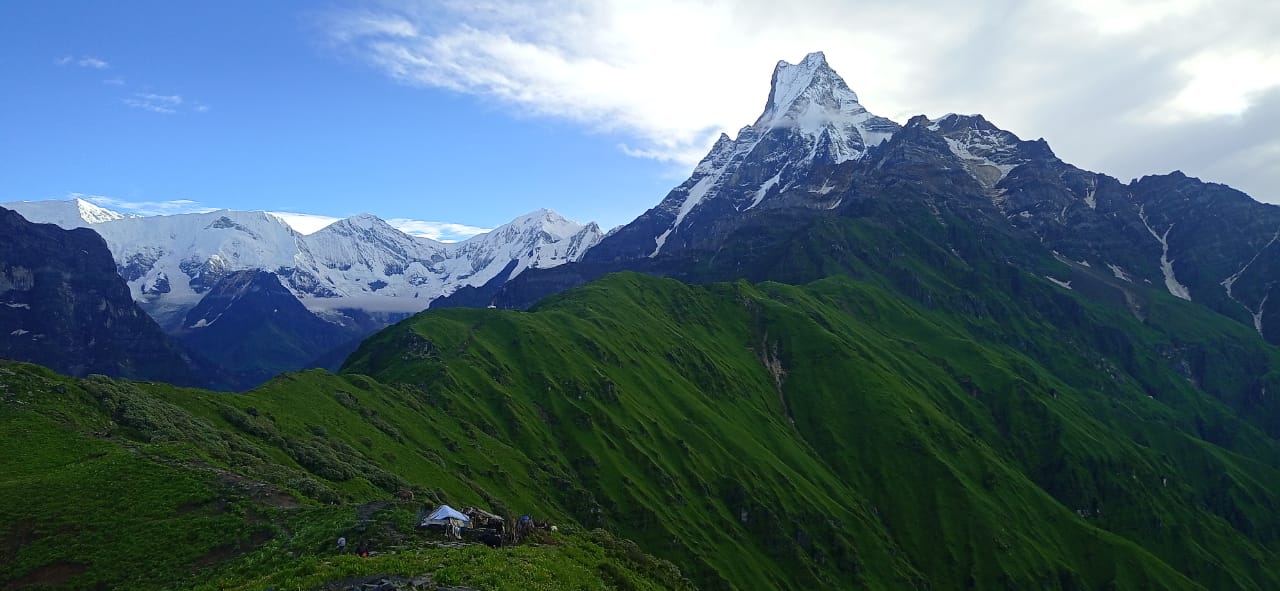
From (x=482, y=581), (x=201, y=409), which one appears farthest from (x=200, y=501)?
(x=201, y=409)

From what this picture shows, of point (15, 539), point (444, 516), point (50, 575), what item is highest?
point (444, 516)

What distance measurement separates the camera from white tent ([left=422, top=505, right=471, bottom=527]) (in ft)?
203

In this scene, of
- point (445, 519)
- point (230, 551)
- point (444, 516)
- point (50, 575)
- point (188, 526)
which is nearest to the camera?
point (50, 575)

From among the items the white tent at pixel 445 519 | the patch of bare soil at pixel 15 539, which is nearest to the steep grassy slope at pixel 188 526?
the patch of bare soil at pixel 15 539

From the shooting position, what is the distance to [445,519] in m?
62.2

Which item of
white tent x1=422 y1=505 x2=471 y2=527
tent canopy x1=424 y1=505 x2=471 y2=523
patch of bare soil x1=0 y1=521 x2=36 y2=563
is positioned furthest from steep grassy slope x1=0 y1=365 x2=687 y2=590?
tent canopy x1=424 y1=505 x2=471 y2=523

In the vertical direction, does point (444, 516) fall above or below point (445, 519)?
above

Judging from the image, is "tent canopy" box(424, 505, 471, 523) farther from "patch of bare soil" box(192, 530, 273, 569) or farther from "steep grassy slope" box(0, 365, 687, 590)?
"patch of bare soil" box(192, 530, 273, 569)

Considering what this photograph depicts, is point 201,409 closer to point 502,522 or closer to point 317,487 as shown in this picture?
point 317,487

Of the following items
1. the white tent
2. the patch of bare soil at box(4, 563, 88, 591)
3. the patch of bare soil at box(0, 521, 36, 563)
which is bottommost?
the patch of bare soil at box(4, 563, 88, 591)

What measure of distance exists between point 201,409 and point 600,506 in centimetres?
10334

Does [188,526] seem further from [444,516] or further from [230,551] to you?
[444,516]

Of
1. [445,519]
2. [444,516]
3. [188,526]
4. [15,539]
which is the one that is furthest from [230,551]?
[15,539]

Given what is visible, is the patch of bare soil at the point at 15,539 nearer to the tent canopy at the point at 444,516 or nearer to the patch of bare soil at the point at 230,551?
the patch of bare soil at the point at 230,551
